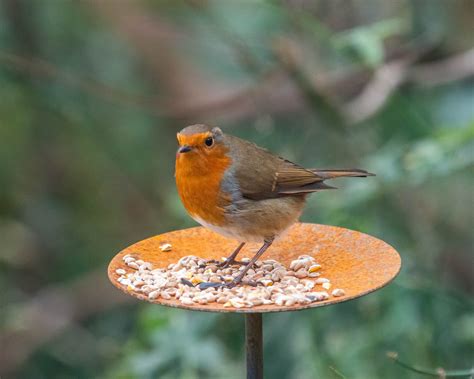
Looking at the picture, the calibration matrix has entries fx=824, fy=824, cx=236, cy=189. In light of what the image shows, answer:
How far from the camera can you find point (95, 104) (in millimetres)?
5992

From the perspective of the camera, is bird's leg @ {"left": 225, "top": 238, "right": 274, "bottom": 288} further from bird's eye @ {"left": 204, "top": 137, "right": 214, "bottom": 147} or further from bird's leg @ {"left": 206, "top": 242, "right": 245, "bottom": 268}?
bird's eye @ {"left": 204, "top": 137, "right": 214, "bottom": 147}

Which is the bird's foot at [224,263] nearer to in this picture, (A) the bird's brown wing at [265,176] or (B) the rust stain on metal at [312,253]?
(B) the rust stain on metal at [312,253]

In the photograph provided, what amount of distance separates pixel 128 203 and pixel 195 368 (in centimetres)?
339

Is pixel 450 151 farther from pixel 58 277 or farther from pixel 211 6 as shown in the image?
pixel 58 277

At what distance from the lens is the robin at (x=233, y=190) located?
287 cm

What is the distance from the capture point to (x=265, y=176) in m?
3.09

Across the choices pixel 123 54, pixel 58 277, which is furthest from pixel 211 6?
pixel 58 277

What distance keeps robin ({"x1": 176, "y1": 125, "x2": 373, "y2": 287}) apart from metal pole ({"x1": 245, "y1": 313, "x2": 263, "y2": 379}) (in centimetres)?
21

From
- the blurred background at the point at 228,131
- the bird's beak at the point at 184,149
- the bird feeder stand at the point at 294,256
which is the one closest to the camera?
the bird feeder stand at the point at 294,256

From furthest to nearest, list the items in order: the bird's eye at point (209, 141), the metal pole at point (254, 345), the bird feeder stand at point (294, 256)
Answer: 1. the bird's eye at point (209, 141)
2. the metal pole at point (254, 345)
3. the bird feeder stand at point (294, 256)

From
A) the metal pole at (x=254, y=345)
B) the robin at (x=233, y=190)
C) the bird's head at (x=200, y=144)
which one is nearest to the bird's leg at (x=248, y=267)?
the robin at (x=233, y=190)

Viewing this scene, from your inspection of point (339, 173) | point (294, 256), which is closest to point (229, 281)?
point (294, 256)

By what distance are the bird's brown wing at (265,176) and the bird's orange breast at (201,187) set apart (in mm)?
95

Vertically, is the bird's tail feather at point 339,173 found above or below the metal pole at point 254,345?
above
